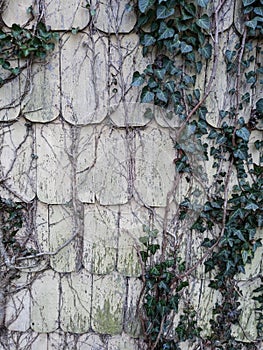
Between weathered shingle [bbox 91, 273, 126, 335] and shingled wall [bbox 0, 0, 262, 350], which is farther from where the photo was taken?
weathered shingle [bbox 91, 273, 126, 335]

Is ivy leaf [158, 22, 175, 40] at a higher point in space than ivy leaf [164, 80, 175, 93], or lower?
higher

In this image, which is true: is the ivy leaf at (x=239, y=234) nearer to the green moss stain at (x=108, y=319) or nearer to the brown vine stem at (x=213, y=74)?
the brown vine stem at (x=213, y=74)

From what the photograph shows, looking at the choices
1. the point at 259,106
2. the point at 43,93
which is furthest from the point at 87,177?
the point at 259,106

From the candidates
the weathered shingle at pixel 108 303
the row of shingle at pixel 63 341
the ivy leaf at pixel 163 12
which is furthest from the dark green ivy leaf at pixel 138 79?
the row of shingle at pixel 63 341

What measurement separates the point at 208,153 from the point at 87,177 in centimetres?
52

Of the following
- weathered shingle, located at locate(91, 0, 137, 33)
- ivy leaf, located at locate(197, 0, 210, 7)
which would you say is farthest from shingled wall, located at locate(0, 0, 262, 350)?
ivy leaf, located at locate(197, 0, 210, 7)

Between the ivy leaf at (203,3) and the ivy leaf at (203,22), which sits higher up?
the ivy leaf at (203,3)

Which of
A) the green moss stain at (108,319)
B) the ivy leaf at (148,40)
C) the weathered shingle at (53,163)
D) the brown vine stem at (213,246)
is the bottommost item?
the green moss stain at (108,319)

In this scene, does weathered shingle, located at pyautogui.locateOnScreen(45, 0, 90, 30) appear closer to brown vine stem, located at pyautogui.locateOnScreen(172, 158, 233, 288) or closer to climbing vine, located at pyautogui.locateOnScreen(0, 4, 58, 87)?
climbing vine, located at pyautogui.locateOnScreen(0, 4, 58, 87)

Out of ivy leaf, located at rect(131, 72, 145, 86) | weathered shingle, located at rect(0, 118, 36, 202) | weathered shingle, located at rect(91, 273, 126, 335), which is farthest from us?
weathered shingle, located at rect(91, 273, 126, 335)

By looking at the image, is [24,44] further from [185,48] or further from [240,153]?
[240,153]

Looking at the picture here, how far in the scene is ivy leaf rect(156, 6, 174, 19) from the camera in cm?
153

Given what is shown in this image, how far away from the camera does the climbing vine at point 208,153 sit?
158 centimetres

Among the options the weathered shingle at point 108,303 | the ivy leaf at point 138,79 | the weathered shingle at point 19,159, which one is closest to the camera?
the ivy leaf at point 138,79
